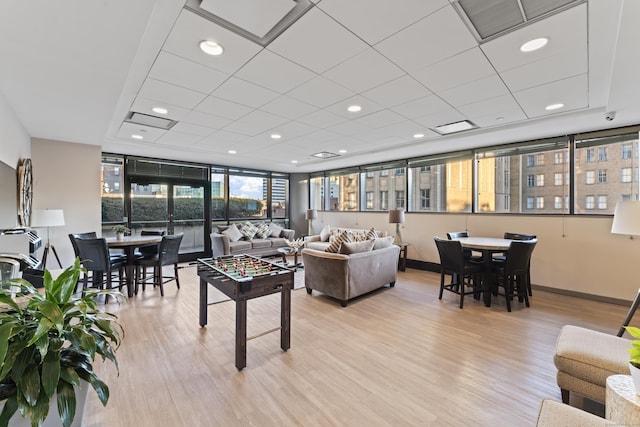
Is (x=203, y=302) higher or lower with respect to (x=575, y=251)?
lower

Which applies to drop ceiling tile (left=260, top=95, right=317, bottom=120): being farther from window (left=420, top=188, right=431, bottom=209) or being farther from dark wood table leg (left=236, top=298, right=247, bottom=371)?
window (left=420, top=188, right=431, bottom=209)

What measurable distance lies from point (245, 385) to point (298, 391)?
429mm

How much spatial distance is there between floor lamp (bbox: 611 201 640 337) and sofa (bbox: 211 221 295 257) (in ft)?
18.1

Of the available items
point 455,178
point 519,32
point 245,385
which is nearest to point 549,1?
point 519,32

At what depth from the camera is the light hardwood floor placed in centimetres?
185

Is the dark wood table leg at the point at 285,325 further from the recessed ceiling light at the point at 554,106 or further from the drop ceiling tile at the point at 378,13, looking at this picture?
the recessed ceiling light at the point at 554,106

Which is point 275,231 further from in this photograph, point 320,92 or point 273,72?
point 273,72

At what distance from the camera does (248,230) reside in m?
7.47

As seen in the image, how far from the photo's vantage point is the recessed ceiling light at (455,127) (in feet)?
13.0

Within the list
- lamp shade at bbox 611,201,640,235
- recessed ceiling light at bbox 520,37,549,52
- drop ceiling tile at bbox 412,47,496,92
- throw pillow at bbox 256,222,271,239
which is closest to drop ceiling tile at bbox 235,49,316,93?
drop ceiling tile at bbox 412,47,496,92

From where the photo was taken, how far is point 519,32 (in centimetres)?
193

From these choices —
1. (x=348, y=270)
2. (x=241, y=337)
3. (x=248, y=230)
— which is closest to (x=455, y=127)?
(x=348, y=270)

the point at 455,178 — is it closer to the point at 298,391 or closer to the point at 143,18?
the point at 298,391

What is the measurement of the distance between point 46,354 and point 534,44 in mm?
3517
